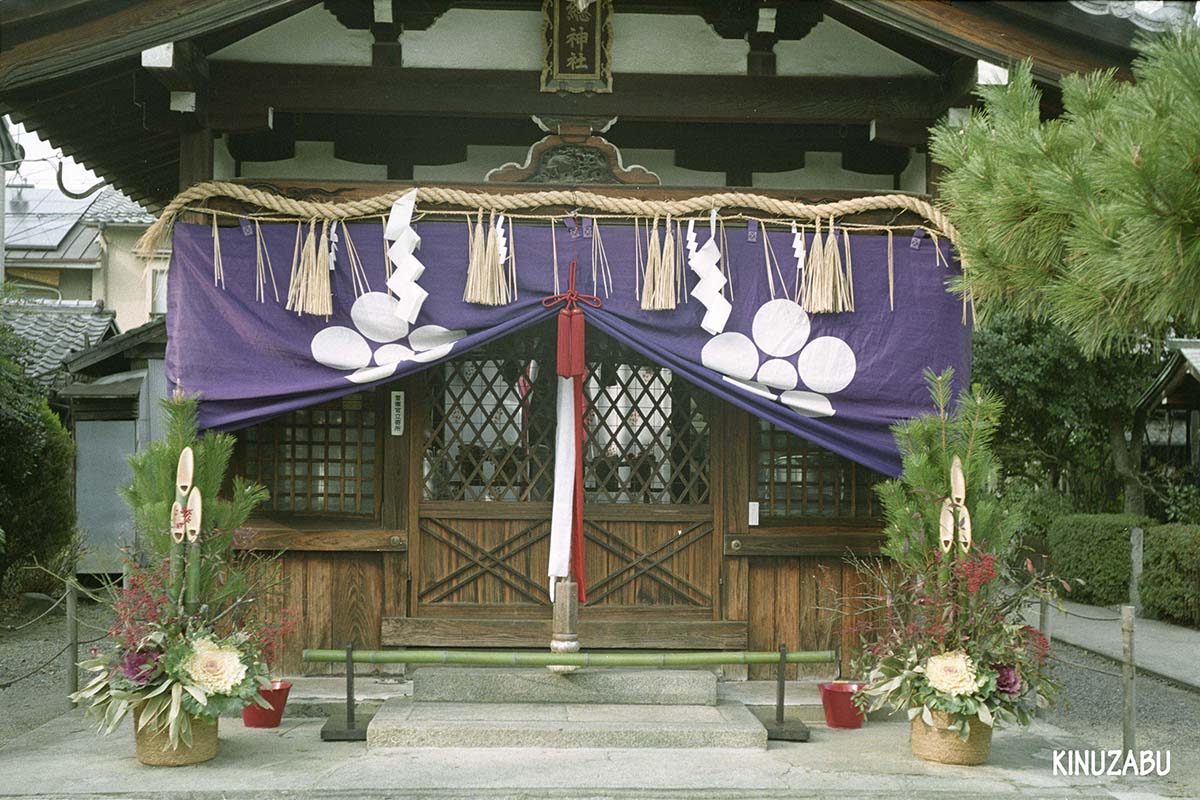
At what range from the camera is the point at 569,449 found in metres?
8.16

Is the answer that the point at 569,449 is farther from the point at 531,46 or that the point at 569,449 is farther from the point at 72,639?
the point at 72,639

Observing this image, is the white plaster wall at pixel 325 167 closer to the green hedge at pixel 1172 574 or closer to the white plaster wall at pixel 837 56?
the white plaster wall at pixel 837 56

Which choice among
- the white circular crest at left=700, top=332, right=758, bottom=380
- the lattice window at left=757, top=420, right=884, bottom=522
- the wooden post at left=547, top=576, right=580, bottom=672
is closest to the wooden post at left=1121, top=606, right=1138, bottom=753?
the lattice window at left=757, top=420, right=884, bottom=522

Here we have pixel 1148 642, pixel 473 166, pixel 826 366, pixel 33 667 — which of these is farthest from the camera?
pixel 1148 642

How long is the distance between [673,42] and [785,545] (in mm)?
3765

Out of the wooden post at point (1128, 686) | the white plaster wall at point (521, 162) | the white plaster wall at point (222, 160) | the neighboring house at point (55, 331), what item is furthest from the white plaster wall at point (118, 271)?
the wooden post at point (1128, 686)

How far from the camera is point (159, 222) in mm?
8008

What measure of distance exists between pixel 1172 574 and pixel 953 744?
997 centimetres

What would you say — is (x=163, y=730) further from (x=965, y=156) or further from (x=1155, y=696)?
(x=1155, y=696)

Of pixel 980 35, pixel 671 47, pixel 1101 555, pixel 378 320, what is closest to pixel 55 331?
pixel 378 320

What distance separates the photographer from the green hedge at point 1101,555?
674 inches

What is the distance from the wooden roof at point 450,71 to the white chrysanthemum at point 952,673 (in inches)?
153

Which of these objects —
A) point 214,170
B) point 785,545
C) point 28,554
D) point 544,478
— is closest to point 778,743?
point 785,545

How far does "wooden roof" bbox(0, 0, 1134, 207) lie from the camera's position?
7.54 meters
